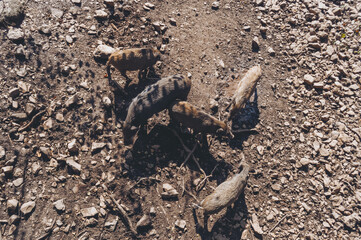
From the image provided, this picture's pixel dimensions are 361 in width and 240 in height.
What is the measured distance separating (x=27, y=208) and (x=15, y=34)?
159 inches

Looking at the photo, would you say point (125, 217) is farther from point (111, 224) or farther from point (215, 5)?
point (215, 5)

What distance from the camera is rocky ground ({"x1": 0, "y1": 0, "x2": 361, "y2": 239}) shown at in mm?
5098

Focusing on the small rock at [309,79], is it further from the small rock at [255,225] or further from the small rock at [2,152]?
the small rock at [2,152]

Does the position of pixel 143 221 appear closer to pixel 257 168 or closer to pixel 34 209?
pixel 34 209

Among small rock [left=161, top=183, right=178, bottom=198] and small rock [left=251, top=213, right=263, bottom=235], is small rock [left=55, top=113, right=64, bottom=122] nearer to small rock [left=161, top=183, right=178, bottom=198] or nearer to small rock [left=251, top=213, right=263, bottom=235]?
small rock [left=161, top=183, right=178, bottom=198]

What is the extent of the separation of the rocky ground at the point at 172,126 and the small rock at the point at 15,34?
0.03 metres

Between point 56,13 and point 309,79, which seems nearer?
point 56,13

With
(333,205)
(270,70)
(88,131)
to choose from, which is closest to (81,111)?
(88,131)

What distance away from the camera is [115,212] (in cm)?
507

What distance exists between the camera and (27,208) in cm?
478

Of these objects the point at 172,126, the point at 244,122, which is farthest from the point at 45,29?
the point at 244,122

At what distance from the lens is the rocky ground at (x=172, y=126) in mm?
5098

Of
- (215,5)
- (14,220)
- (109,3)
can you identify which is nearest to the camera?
(14,220)

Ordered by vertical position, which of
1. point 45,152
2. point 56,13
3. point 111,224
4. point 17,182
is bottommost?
point 111,224
